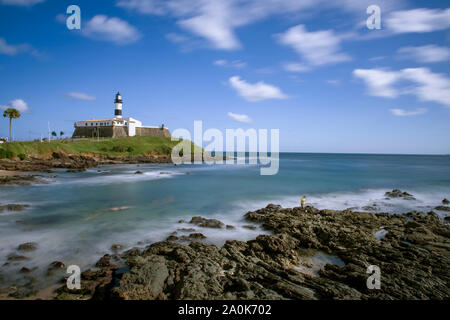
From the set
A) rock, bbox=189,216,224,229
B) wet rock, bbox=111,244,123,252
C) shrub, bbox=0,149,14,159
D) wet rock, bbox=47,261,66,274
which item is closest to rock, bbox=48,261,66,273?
wet rock, bbox=47,261,66,274

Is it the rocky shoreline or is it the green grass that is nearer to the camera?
the rocky shoreline

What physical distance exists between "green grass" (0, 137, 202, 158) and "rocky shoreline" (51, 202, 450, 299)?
174 feet

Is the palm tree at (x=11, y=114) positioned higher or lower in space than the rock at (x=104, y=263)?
higher

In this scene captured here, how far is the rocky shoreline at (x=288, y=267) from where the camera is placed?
6625 millimetres

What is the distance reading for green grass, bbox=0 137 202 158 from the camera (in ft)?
161

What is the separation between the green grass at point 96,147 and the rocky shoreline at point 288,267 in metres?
53.1

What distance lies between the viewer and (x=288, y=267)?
8.66 meters

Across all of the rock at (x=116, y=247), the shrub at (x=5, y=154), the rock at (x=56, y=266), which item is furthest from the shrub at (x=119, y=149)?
the rock at (x=56, y=266)

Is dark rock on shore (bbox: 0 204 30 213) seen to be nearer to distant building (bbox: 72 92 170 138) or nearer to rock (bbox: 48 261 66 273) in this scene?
rock (bbox: 48 261 66 273)

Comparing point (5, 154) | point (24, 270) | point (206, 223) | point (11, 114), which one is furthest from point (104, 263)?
point (11, 114)

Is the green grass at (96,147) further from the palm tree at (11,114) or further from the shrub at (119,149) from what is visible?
the palm tree at (11,114)

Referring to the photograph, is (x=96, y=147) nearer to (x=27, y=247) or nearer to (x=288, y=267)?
(x=27, y=247)
